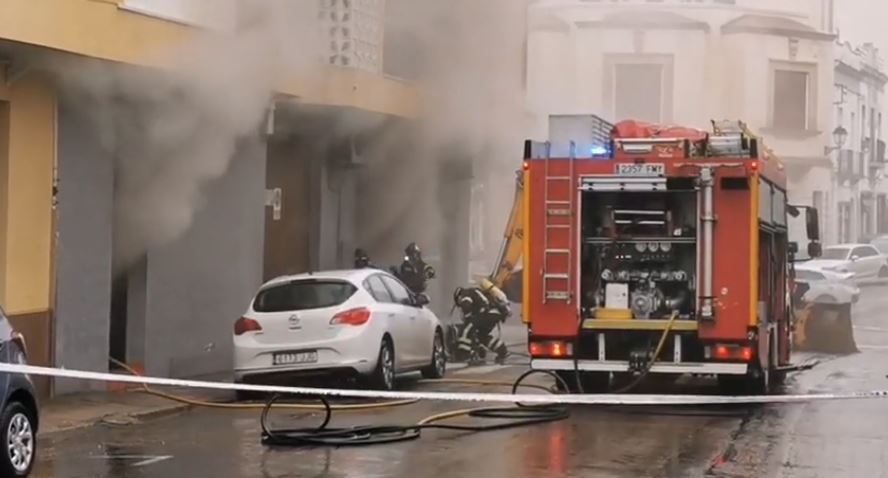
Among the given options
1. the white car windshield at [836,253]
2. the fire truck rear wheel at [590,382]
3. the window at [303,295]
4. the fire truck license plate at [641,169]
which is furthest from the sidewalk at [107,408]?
the white car windshield at [836,253]

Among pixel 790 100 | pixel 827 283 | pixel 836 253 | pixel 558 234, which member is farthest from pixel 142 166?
pixel 836 253

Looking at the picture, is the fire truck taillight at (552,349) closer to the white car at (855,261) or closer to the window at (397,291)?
the window at (397,291)

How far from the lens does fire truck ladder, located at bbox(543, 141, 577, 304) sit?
1357 centimetres

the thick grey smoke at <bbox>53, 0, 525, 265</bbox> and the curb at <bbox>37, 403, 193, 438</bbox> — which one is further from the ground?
the thick grey smoke at <bbox>53, 0, 525, 265</bbox>

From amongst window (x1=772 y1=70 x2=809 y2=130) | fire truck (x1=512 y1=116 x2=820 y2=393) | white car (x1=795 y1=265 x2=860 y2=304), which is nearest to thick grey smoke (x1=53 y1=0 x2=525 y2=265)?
fire truck (x1=512 y1=116 x2=820 y2=393)

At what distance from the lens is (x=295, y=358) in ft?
47.8

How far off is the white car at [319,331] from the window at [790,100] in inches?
442

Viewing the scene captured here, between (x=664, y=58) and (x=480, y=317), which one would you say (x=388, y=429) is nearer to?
(x=480, y=317)

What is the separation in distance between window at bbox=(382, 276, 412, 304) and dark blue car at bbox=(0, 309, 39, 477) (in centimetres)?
663

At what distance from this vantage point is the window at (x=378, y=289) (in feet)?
50.0

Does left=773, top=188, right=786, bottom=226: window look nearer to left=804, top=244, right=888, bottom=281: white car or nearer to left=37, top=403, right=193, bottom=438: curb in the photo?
left=37, top=403, right=193, bottom=438: curb

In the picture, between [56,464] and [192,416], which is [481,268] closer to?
[192,416]

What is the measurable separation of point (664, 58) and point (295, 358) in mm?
10554

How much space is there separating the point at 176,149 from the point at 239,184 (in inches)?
103
